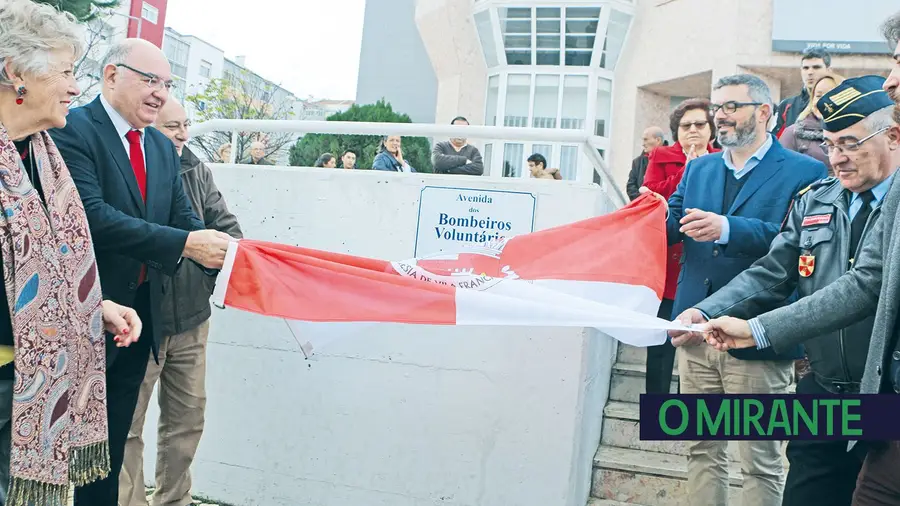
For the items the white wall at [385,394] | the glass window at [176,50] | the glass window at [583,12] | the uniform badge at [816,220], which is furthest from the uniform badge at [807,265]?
the glass window at [176,50]

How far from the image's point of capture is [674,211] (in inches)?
155

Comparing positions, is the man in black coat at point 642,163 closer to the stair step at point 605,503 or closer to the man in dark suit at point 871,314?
the stair step at point 605,503

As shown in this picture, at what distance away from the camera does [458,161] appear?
25.1ft

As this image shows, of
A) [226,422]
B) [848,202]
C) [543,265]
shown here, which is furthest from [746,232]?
[226,422]

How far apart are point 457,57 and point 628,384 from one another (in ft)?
61.9

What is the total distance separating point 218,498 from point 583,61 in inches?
782

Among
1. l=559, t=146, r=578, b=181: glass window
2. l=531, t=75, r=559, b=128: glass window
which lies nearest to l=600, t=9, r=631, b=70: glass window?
l=531, t=75, r=559, b=128: glass window

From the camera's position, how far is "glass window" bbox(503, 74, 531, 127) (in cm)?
2266

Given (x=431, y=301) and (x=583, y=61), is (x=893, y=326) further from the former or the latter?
(x=583, y=61)

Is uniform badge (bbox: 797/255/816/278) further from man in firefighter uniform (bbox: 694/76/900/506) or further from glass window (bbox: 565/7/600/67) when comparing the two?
glass window (bbox: 565/7/600/67)

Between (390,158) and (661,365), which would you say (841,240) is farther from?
(390,158)

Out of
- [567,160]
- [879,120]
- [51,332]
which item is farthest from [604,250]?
[567,160]

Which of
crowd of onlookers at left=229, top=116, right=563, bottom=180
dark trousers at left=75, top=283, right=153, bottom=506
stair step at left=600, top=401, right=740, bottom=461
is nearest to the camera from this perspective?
dark trousers at left=75, top=283, right=153, bottom=506

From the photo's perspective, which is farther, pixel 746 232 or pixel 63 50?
pixel 746 232
